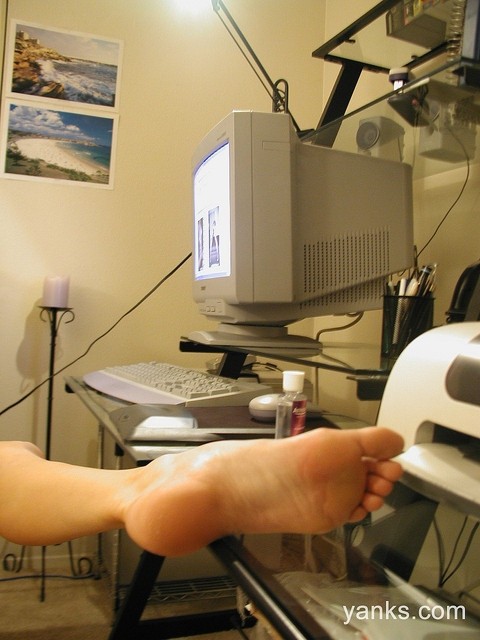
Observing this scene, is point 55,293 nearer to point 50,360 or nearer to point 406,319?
point 50,360

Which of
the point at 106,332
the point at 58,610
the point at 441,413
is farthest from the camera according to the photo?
the point at 106,332

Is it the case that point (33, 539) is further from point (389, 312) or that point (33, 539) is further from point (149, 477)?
point (389, 312)

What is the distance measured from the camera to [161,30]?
76.8 inches

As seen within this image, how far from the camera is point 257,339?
128 centimetres

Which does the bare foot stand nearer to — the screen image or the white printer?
the white printer

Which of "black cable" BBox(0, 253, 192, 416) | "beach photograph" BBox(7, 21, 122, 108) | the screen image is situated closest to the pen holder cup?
the screen image

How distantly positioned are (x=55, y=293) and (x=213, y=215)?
2.11ft

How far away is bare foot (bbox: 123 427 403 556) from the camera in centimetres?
49

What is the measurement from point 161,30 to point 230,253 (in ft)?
3.86

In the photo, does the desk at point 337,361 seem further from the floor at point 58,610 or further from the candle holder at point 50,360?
the floor at point 58,610

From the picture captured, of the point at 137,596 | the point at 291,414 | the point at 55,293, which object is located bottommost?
the point at 137,596

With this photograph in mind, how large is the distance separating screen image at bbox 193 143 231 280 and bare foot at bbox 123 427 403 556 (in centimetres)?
76

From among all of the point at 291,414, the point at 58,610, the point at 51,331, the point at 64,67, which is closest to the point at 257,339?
the point at 291,414

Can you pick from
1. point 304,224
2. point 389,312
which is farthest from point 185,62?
point 389,312
